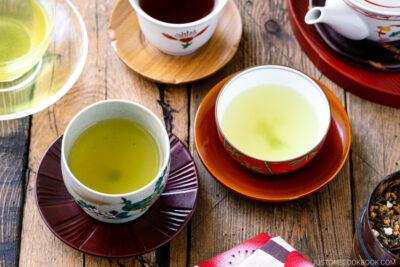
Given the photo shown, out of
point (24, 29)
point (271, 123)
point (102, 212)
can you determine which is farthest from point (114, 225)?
point (24, 29)

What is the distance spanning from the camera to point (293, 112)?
42.1 inches

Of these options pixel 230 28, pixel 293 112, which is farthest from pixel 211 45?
pixel 293 112

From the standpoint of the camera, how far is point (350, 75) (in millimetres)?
1121

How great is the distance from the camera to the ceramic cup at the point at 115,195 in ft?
2.84

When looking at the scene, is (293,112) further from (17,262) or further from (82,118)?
(17,262)

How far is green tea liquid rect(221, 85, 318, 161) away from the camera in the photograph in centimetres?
103

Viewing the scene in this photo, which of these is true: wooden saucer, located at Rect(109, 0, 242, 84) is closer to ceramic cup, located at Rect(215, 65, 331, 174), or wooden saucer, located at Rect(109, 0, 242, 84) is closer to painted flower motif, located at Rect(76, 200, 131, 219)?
ceramic cup, located at Rect(215, 65, 331, 174)

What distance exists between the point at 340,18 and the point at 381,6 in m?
0.08

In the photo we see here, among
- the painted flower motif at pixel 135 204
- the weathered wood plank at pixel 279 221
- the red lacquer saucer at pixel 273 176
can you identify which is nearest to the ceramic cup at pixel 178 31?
the red lacquer saucer at pixel 273 176

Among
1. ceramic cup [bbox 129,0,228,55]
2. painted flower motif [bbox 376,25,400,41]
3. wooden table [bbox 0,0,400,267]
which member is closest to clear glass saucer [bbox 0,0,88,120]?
wooden table [bbox 0,0,400,267]

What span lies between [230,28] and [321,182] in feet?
1.27

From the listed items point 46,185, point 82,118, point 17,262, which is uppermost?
point 82,118

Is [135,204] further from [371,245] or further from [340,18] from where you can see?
[340,18]

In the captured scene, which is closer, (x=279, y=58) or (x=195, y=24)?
(x=195, y=24)
